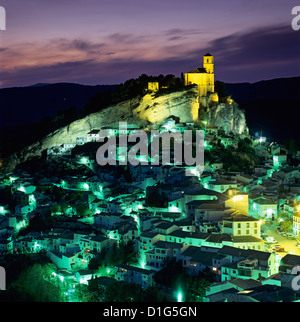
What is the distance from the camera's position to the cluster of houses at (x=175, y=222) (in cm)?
1211

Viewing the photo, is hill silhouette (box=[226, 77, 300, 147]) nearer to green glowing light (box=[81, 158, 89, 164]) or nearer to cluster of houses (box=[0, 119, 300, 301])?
green glowing light (box=[81, 158, 89, 164])

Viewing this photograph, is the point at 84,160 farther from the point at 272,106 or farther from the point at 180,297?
the point at 272,106

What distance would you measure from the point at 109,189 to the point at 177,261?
7.63 m

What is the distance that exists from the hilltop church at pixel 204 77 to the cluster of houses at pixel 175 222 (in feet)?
18.5

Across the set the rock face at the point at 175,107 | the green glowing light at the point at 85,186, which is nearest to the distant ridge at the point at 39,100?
the rock face at the point at 175,107

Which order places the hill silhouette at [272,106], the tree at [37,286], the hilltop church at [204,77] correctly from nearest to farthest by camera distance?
the tree at [37,286] → the hilltop church at [204,77] → the hill silhouette at [272,106]

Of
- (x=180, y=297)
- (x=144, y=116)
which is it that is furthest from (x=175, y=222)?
(x=144, y=116)

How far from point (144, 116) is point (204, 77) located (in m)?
4.38

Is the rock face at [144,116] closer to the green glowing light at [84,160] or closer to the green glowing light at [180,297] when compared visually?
the green glowing light at [84,160]

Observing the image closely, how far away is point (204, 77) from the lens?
1110 inches

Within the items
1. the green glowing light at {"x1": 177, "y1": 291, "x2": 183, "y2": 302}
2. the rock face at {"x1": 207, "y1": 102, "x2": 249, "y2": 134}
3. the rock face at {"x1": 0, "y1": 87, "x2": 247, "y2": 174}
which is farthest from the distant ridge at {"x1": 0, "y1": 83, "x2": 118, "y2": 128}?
the green glowing light at {"x1": 177, "y1": 291, "x2": 183, "y2": 302}

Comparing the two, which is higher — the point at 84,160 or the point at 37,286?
the point at 84,160

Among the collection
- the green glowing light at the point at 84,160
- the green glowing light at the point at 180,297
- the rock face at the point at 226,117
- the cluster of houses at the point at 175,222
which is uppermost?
the rock face at the point at 226,117

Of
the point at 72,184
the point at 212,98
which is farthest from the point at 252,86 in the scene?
the point at 72,184
